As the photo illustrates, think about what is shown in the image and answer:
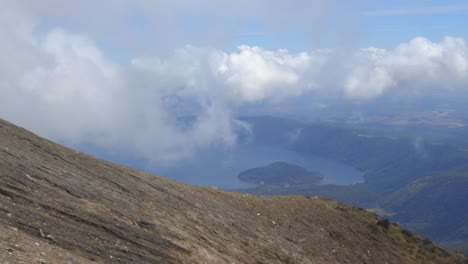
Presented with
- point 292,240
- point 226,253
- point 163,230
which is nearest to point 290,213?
point 292,240

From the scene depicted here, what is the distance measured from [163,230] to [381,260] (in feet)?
A: 80.9

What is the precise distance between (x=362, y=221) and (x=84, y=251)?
34634 millimetres

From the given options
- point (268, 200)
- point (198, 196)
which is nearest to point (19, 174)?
point (198, 196)

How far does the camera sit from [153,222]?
28641 mm

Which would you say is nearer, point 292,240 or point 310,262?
point 310,262

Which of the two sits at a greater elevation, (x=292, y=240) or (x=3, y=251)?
(x=292, y=240)

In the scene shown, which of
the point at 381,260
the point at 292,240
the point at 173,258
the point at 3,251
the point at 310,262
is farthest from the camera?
the point at 381,260

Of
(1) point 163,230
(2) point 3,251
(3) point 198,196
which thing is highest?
(3) point 198,196

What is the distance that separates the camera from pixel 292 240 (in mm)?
38969

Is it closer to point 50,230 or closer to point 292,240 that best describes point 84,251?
point 50,230

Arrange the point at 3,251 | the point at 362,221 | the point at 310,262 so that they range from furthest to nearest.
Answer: the point at 362,221
the point at 310,262
the point at 3,251

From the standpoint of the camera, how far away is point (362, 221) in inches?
1925

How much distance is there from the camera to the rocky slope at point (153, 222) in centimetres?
2158

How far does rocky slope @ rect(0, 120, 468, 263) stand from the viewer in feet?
70.8
